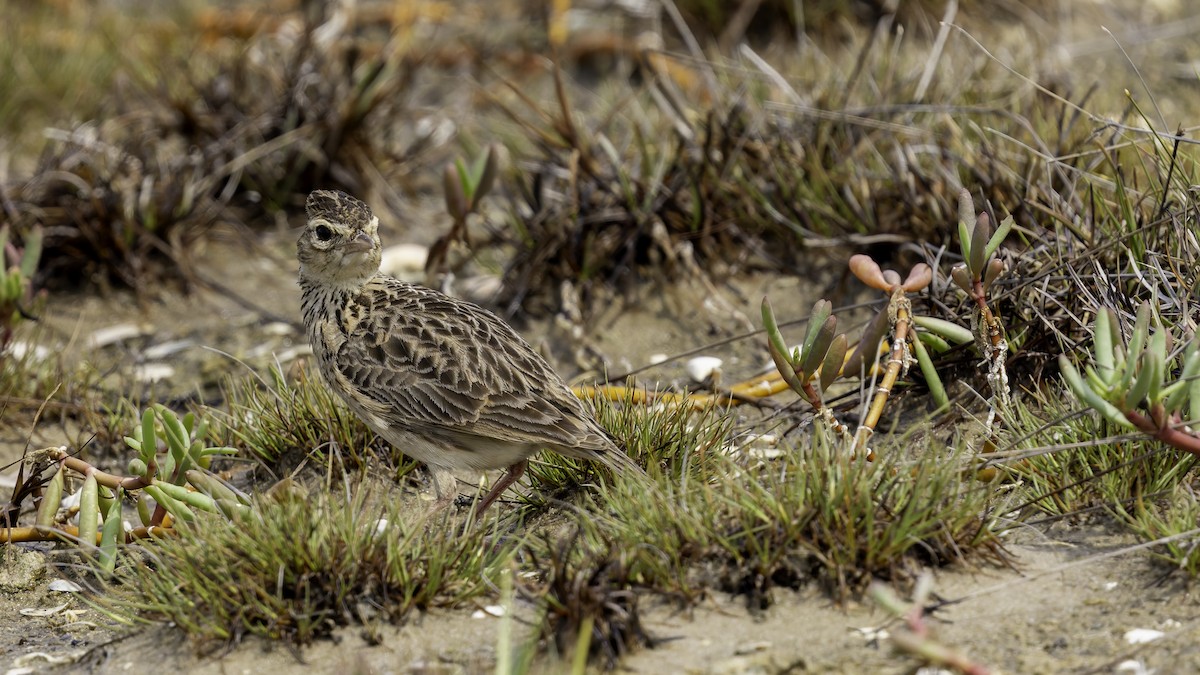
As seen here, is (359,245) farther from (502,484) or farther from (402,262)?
(402,262)

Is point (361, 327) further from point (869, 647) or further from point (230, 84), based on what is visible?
point (230, 84)

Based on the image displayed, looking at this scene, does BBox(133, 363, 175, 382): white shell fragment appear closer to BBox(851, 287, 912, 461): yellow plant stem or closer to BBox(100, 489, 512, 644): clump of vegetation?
BBox(100, 489, 512, 644): clump of vegetation

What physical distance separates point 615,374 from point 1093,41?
4811mm

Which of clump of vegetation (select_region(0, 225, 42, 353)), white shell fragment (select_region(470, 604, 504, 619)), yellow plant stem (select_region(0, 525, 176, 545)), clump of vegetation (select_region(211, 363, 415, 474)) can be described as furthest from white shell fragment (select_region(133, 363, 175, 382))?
white shell fragment (select_region(470, 604, 504, 619))

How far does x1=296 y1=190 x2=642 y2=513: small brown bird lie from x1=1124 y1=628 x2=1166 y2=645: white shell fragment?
1749mm

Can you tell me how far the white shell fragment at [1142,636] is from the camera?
161 inches

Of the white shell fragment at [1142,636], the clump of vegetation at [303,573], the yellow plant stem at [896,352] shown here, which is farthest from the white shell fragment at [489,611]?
the white shell fragment at [1142,636]

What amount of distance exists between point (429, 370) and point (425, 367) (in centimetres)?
3

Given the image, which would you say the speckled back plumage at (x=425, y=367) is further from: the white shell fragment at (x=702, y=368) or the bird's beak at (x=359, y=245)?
the white shell fragment at (x=702, y=368)

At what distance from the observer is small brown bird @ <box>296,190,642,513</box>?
527 centimetres

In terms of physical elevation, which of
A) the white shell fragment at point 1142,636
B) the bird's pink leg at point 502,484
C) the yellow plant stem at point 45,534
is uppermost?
the white shell fragment at point 1142,636

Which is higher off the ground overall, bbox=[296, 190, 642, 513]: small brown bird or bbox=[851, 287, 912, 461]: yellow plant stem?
bbox=[851, 287, 912, 461]: yellow plant stem

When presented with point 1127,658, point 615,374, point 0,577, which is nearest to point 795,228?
point 615,374

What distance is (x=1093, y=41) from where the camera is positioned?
31.7 feet
